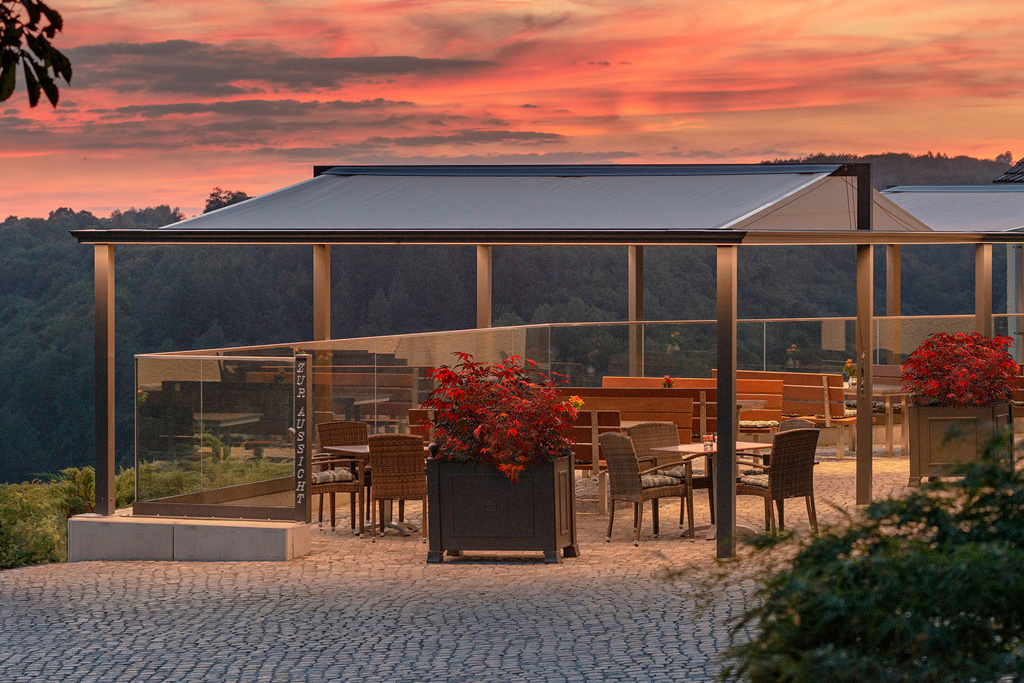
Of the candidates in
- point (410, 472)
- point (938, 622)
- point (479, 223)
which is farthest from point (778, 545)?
point (479, 223)

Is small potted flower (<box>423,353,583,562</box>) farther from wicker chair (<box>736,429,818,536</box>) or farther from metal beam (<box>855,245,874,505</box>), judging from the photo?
metal beam (<box>855,245,874,505</box>)

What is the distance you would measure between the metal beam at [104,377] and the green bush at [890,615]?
25.9 ft

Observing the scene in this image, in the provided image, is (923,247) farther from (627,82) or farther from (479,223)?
→ (479,223)

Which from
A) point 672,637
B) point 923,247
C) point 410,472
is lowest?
point 672,637

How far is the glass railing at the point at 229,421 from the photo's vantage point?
994 cm

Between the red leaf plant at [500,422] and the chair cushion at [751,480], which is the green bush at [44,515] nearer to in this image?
the red leaf plant at [500,422]

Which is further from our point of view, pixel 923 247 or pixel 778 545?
pixel 923 247

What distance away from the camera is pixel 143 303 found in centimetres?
4847

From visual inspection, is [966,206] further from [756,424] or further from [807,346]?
[756,424]

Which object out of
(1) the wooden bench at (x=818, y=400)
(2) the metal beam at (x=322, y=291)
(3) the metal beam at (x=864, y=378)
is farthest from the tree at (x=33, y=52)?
(1) the wooden bench at (x=818, y=400)

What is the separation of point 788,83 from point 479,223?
29.6 metres

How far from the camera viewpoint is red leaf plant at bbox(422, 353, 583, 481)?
367 inches

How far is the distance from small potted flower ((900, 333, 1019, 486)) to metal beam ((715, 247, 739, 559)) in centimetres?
355

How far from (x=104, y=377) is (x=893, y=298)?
35.4ft
